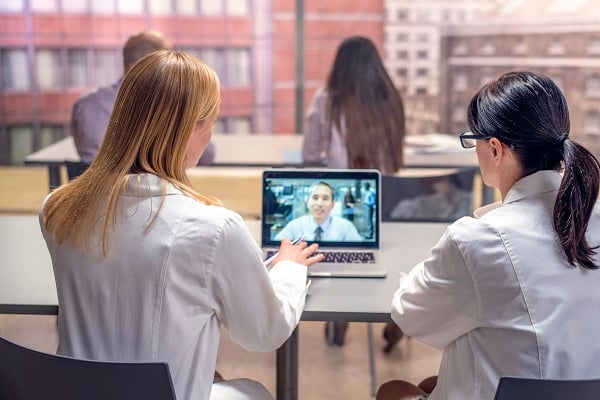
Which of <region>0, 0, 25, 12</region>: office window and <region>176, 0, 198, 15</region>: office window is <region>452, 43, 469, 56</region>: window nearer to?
<region>176, 0, 198, 15</region>: office window

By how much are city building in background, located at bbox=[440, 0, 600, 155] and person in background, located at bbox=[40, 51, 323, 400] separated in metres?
3.88

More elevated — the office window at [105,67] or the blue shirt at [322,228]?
the office window at [105,67]

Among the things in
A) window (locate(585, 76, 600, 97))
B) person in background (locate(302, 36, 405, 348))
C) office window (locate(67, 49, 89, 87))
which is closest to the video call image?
person in background (locate(302, 36, 405, 348))

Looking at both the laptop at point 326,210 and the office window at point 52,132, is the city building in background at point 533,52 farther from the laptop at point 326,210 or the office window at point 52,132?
the laptop at point 326,210

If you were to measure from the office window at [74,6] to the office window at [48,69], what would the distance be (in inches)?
11.8

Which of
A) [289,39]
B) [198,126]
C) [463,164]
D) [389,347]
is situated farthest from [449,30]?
[198,126]

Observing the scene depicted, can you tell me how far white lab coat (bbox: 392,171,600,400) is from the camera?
1.55 metres

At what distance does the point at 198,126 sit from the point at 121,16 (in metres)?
4.33

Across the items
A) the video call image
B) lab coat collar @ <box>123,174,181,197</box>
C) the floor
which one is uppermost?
lab coat collar @ <box>123,174,181,197</box>

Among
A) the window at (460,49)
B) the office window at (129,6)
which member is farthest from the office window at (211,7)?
the window at (460,49)

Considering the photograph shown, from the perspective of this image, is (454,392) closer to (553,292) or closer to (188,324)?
(553,292)

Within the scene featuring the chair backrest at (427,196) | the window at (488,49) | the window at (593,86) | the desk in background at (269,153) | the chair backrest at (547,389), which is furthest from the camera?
the window at (488,49)

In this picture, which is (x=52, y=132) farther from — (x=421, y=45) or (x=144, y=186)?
(x=144, y=186)

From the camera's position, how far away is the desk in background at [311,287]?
1945 mm
